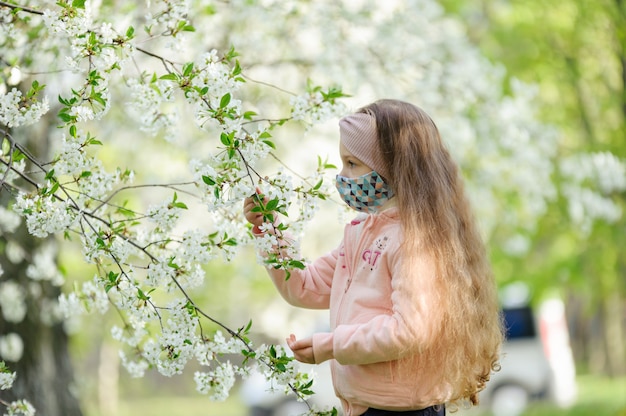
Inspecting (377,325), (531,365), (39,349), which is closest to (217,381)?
(377,325)

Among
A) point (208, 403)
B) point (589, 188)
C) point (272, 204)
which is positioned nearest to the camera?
point (272, 204)

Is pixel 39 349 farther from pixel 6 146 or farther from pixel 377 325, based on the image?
pixel 377 325

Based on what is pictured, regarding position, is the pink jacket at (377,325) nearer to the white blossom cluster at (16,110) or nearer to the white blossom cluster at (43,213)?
the white blossom cluster at (43,213)

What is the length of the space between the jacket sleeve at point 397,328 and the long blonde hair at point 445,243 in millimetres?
24

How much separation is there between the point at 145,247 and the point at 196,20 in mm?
2602

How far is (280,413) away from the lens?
13.3 metres

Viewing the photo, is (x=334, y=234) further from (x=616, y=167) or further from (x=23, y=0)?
(x=23, y=0)

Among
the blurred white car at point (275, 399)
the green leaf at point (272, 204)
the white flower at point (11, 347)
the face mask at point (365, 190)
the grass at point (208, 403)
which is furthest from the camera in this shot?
the blurred white car at point (275, 399)

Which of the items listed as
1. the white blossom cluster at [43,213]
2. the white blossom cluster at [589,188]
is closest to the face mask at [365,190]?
the white blossom cluster at [43,213]

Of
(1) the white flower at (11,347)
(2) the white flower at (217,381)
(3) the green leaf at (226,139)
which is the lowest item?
(2) the white flower at (217,381)

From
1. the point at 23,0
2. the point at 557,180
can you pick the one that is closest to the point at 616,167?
the point at 557,180

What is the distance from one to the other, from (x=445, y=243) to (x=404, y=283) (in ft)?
0.71

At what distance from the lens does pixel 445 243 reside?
2721 millimetres

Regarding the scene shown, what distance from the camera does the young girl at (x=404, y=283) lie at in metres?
2.58
